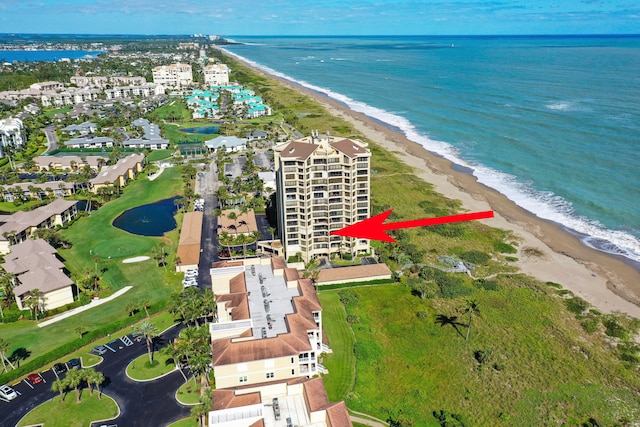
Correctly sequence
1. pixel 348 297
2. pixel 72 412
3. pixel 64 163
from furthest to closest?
pixel 64 163, pixel 348 297, pixel 72 412

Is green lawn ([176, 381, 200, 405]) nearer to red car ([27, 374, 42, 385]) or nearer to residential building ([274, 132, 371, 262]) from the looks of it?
red car ([27, 374, 42, 385])

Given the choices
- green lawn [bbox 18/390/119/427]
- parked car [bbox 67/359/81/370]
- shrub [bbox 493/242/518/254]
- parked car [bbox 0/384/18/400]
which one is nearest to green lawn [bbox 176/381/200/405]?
green lawn [bbox 18/390/119/427]

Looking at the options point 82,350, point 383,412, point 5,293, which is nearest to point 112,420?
point 82,350

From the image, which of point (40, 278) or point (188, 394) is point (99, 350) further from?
point (40, 278)

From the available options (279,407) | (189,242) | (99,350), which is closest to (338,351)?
(279,407)

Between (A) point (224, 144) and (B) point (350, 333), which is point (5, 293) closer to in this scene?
(B) point (350, 333)

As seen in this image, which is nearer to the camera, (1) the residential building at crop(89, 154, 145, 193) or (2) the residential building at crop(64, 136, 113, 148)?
(1) the residential building at crop(89, 154, 145, 193)
